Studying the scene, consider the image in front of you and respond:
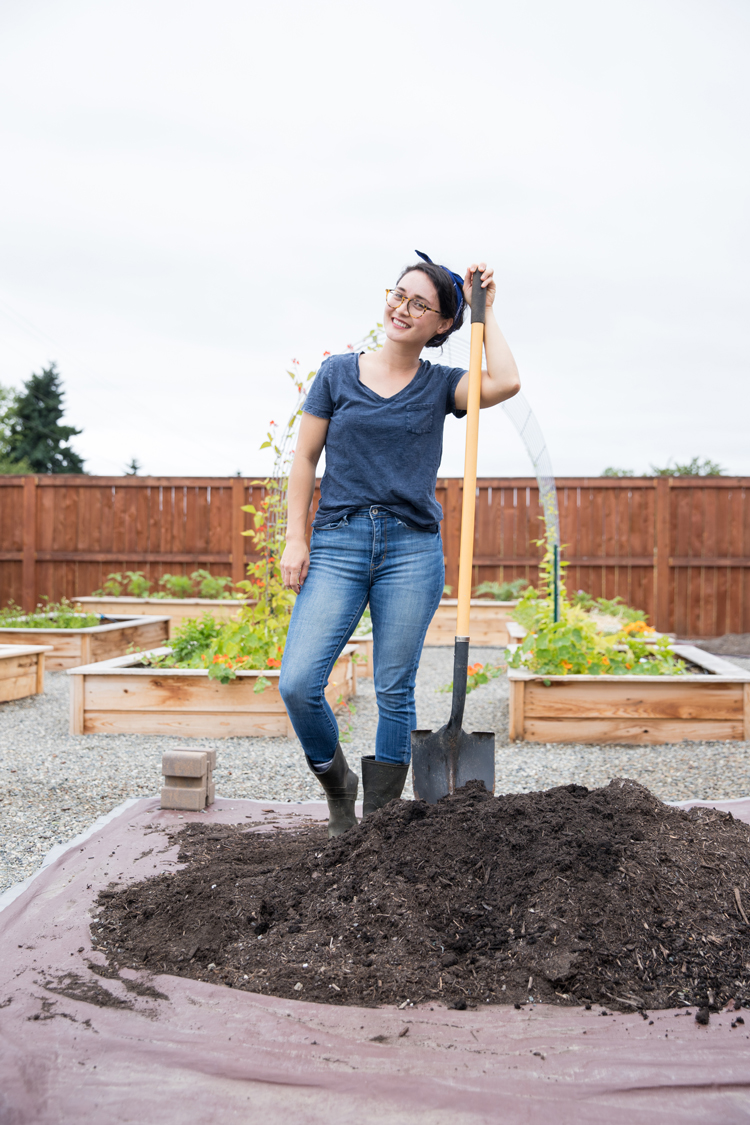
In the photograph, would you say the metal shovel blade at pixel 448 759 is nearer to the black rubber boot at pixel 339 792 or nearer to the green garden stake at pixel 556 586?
the black rubber boot at pixel 339 792

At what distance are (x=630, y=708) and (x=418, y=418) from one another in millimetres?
2530

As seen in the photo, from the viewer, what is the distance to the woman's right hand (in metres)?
1.98

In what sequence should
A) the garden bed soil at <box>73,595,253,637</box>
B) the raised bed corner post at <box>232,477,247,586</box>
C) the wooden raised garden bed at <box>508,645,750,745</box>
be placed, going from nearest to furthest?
the wooden raised garden bed at <box>508,645,750,745</box> → the garden bed soil at <box>73,595,253,637</box> → the raised bed corner post at <box>232,477,247,586</box>

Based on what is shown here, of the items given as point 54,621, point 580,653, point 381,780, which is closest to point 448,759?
point 381,780

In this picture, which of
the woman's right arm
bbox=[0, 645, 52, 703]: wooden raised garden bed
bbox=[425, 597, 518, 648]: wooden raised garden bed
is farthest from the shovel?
bbox=[425, 597, 518, 648]: wooden raised garden bed

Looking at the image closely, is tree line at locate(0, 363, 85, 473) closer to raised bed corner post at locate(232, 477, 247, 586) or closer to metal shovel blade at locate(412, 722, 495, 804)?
raised bed corner post at locate(232, 477, 247, 586)

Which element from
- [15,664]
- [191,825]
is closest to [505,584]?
[15,664]

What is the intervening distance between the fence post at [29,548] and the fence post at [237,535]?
263 cm

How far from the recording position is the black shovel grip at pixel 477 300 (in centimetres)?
206

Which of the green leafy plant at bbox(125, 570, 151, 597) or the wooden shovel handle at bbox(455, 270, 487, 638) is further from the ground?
the wooden shovel handle at bbox(455, 270, 487, 638)

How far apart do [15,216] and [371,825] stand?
31.6ft

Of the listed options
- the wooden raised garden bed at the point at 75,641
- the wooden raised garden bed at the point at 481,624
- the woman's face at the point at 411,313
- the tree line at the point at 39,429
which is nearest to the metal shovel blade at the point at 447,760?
the woman's face at the point at 411,313

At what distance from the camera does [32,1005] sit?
1.29 meters

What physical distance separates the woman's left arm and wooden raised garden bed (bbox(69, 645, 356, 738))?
2.35 metres
